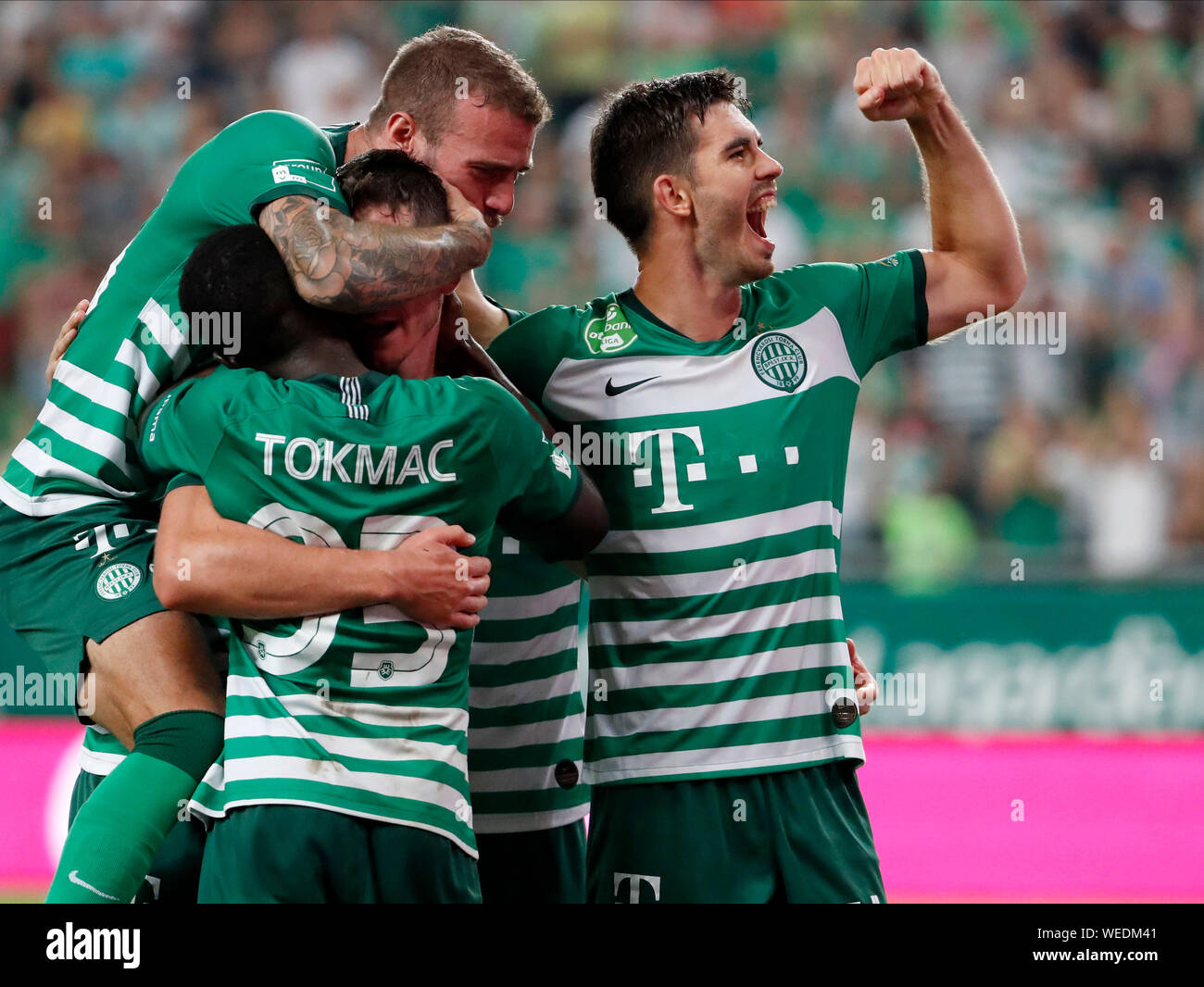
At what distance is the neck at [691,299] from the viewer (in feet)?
11.7

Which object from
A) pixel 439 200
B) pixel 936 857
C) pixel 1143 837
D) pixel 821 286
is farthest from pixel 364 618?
pixel 1143 837

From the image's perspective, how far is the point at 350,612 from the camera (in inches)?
106

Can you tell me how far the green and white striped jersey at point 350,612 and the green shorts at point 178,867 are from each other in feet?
2.05

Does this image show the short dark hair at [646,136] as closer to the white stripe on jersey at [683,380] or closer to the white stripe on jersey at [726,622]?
the white stripe on jersey at [683,380]

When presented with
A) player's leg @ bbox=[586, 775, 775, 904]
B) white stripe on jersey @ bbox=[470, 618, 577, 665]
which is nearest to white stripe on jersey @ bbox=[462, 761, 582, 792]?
white stripe on jersey @ bbox=[470, 618, 577, 665]

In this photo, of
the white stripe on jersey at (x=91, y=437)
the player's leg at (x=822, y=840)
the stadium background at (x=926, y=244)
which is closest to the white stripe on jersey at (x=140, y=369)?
the white stripe on jersey at (x=91, y=437)

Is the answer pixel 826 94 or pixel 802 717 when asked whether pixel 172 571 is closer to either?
pixel 802 717

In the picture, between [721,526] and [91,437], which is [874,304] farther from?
[91,437]

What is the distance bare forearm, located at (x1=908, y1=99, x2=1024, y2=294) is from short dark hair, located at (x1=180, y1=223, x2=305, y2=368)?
1624 millimetres

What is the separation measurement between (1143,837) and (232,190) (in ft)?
15.9

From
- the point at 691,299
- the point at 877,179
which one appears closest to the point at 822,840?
the point at 691,299

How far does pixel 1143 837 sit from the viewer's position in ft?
20.6

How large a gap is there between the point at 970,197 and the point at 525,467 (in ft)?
4.64
